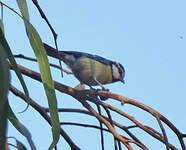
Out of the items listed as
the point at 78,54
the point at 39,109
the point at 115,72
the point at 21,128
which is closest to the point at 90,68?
the point at 78,54

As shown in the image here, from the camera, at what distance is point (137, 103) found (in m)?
1.44

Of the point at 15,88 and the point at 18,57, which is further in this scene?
the point at 18,57

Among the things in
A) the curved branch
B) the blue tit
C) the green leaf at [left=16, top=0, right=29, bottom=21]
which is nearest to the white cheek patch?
the blue tit

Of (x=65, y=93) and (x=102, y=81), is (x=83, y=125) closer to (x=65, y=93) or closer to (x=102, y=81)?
(x=65, y=93)

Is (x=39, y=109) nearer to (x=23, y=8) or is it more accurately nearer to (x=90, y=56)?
(x=23, y=8)

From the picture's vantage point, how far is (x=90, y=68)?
3854 mm

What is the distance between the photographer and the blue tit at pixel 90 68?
379cm

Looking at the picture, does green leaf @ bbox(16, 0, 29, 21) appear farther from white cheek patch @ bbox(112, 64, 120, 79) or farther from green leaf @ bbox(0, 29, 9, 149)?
white cheek patch @ bbox(112, 64, 120, 79)

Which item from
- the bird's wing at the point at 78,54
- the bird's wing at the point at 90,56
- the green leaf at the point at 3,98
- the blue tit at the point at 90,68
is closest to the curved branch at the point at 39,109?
the green leaf at the point at 3,98

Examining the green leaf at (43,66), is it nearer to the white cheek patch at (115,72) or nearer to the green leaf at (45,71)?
the green leaf at (45,71)

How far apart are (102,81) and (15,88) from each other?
2.46 m

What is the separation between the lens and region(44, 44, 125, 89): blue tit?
3.79 meters

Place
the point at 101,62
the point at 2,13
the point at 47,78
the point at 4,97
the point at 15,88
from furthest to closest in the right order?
the point at 101,62 → the point at 15,88 → the point at 2,13 → the point at 47,78 → the point at 4,97

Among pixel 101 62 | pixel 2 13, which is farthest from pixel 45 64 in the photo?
pixel 101 62
